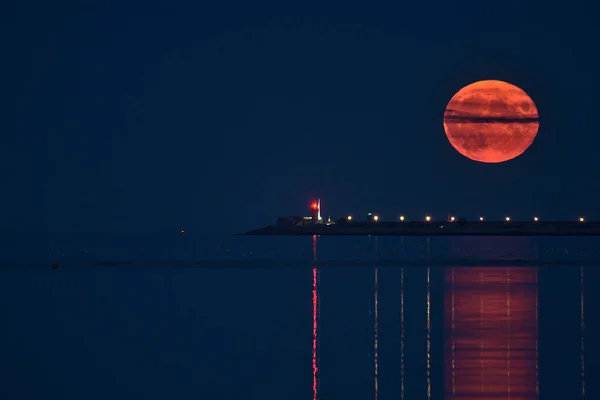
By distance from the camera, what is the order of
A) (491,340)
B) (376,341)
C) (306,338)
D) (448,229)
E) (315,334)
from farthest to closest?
(448,229) → (315,334) → (306,338) → (376,341) → (491,340)

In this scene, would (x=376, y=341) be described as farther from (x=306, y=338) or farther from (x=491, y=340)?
(x=491, y=340)

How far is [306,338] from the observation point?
26.3 m

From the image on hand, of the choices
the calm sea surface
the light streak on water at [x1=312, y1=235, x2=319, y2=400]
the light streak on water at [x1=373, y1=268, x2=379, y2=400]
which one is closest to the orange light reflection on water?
the calm sea surface

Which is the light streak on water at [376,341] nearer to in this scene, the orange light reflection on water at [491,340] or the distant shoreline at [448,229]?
the orange light reflection on water at [491,340]

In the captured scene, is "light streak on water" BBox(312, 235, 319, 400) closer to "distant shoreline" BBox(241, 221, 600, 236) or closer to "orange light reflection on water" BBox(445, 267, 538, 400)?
"orange light reflection on water" BBox(445, 267, 538, 400)

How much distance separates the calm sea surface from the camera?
1942 centimetres

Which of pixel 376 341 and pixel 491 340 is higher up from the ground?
pixel 491 340

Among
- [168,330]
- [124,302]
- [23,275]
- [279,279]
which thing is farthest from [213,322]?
[23,275]

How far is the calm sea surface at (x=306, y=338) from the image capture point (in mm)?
19422

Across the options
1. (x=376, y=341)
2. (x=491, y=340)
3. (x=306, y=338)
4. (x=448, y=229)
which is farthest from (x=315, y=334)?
(x=448, y=229)

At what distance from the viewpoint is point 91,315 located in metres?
32.8

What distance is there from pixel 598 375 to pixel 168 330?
12.5 m

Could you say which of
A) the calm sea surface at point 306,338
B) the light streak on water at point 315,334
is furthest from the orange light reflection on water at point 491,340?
the light streak on water at point 315,334

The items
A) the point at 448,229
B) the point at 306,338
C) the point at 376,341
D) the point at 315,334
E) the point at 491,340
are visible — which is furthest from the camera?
the point at 448,229
